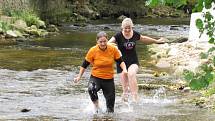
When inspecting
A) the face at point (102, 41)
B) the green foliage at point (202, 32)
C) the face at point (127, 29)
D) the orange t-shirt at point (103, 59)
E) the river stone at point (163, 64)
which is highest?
the green foliage at point (202, 32)

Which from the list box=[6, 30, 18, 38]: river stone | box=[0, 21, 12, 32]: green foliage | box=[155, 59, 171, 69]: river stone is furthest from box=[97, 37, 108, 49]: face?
box=[0, 21, 12, 32]: green foliage

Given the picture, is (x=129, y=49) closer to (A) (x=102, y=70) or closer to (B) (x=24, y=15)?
(A) (x=102, y=70)

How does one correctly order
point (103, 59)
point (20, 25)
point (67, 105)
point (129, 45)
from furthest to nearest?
point (20, 25), point (129, 45), point (67, 105), point (103, 59)

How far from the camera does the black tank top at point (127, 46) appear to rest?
1083cm

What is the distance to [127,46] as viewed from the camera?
10.9m

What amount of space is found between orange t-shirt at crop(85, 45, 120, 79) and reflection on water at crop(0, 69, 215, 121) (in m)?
0.75

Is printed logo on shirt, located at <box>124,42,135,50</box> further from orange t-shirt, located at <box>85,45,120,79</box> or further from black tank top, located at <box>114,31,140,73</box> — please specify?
orange t-shirt, located at <box>85,45,120,79</box>

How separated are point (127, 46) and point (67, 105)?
1.73 meters

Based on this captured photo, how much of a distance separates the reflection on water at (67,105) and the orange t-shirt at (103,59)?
747 millimetres

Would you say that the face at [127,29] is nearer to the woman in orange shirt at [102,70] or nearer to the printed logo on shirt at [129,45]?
the printed logo on shirt at [129,45]

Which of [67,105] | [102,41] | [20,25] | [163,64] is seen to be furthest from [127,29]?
[20,25]

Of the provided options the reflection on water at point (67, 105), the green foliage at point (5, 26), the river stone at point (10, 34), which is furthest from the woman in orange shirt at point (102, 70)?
the green foliage at point (5, 26)

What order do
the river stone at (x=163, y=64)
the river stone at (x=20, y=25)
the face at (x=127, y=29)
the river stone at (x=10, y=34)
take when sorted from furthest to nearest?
the river stone at (x=20, y=25)
the river stone at (x=10, y=34)
the river stone at (x=163, y=64)
the face at (x=127, y=29)

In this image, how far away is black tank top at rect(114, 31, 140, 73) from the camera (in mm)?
10828
